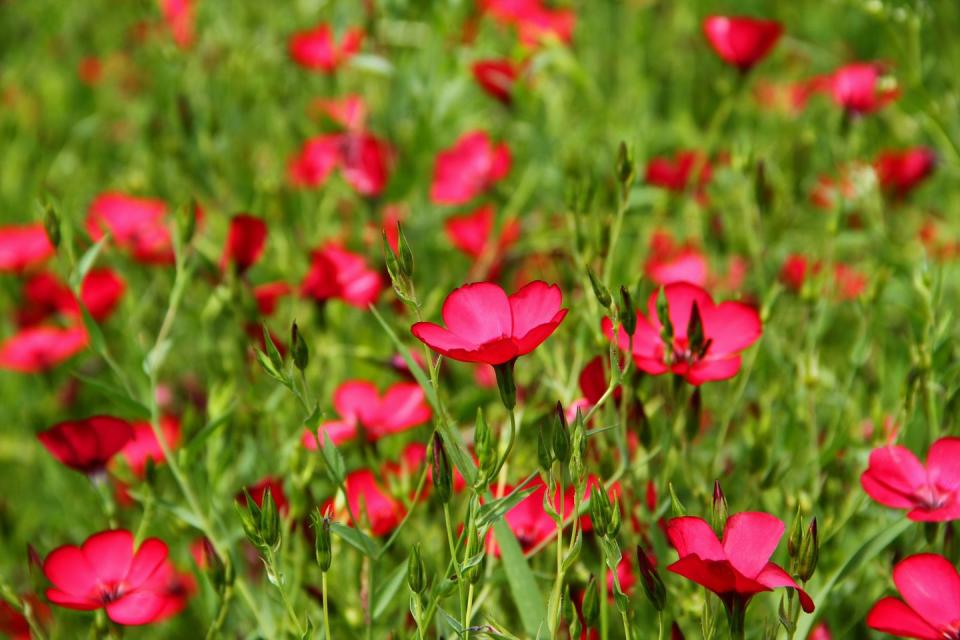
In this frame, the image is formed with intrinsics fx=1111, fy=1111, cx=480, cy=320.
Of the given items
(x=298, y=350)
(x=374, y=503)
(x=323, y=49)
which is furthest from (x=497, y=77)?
(x=298, y=350)

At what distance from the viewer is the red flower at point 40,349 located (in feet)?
5.09

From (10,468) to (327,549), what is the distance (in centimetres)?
110

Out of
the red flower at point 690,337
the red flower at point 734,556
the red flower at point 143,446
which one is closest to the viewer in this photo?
the red flower at point 734,556

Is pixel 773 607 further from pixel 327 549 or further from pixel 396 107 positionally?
pixel 396 107

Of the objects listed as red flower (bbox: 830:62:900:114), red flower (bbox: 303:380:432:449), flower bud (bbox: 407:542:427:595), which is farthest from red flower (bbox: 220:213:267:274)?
red flower (bbox: 830:62:900:114)

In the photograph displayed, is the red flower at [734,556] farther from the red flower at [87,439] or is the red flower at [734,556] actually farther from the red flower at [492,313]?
the red flower at [87,439]

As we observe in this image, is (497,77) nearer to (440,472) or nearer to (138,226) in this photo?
(138,226)

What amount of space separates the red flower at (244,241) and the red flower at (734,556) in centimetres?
69

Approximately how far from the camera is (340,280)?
4.42 feet

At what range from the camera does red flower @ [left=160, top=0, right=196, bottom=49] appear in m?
2.31

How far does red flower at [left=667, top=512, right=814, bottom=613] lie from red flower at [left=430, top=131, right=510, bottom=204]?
1022 mm

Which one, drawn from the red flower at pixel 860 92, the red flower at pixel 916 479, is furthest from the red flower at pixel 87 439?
the red flower at pixel 860 92

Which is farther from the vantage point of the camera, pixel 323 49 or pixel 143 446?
pixel 323 49

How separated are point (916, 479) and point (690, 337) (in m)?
0.22
